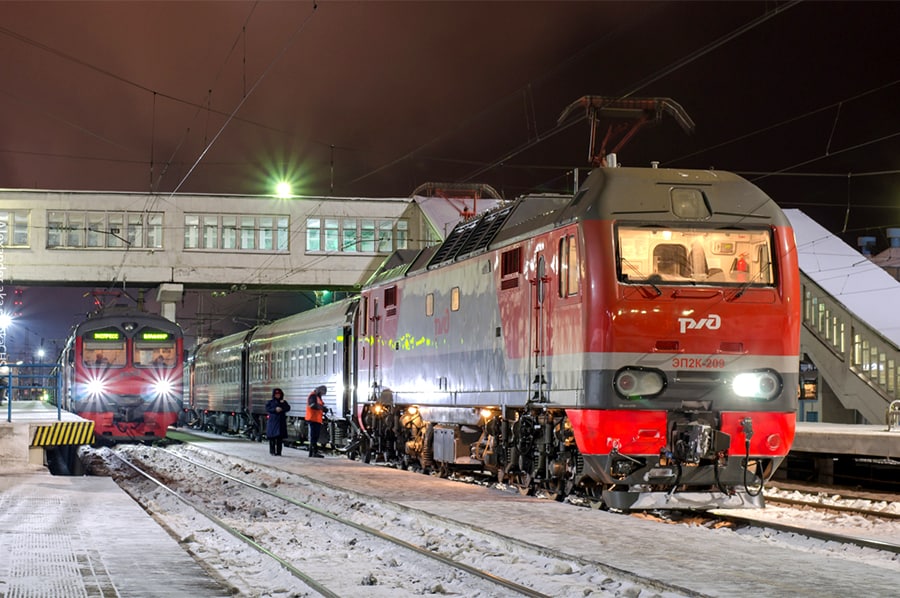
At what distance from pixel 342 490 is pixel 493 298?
12.0ft

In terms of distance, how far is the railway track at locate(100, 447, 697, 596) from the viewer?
9.84 m

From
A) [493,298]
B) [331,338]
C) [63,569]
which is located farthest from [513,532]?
[331,338]

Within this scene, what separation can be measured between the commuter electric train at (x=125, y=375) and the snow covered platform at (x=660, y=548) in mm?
16055

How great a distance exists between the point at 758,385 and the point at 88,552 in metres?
7.70

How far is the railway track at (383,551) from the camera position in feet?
32.3

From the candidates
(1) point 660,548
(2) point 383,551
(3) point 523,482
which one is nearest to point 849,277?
(3) point 523,482

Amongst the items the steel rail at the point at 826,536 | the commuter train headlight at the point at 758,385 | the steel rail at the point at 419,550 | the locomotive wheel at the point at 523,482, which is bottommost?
the steel rail at the point at 419,550

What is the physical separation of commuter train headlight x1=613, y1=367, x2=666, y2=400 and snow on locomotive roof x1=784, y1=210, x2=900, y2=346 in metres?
20.6

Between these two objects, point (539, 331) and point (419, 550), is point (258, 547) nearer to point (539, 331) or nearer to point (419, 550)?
point (419, 550)

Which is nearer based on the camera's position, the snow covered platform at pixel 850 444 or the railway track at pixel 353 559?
the railway track at pixel 353 559

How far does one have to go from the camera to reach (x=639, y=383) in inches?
530

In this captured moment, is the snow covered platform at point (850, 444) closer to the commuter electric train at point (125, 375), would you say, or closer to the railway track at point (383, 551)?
the railway track at point (383, 551)

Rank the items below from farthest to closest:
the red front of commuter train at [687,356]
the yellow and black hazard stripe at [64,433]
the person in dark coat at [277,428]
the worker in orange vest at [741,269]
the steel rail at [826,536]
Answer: the person in dark coat at [277,428]
the yellow and black hazard stripe at [64,433]
the worker in orange vest at [741,269]
the red front of commuter train at [687,356]
the steel rail at [826,536]

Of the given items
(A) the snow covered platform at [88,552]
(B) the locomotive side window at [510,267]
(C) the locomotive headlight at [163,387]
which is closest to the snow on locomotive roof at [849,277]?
(C) the locomotive headlight at [163,387]
